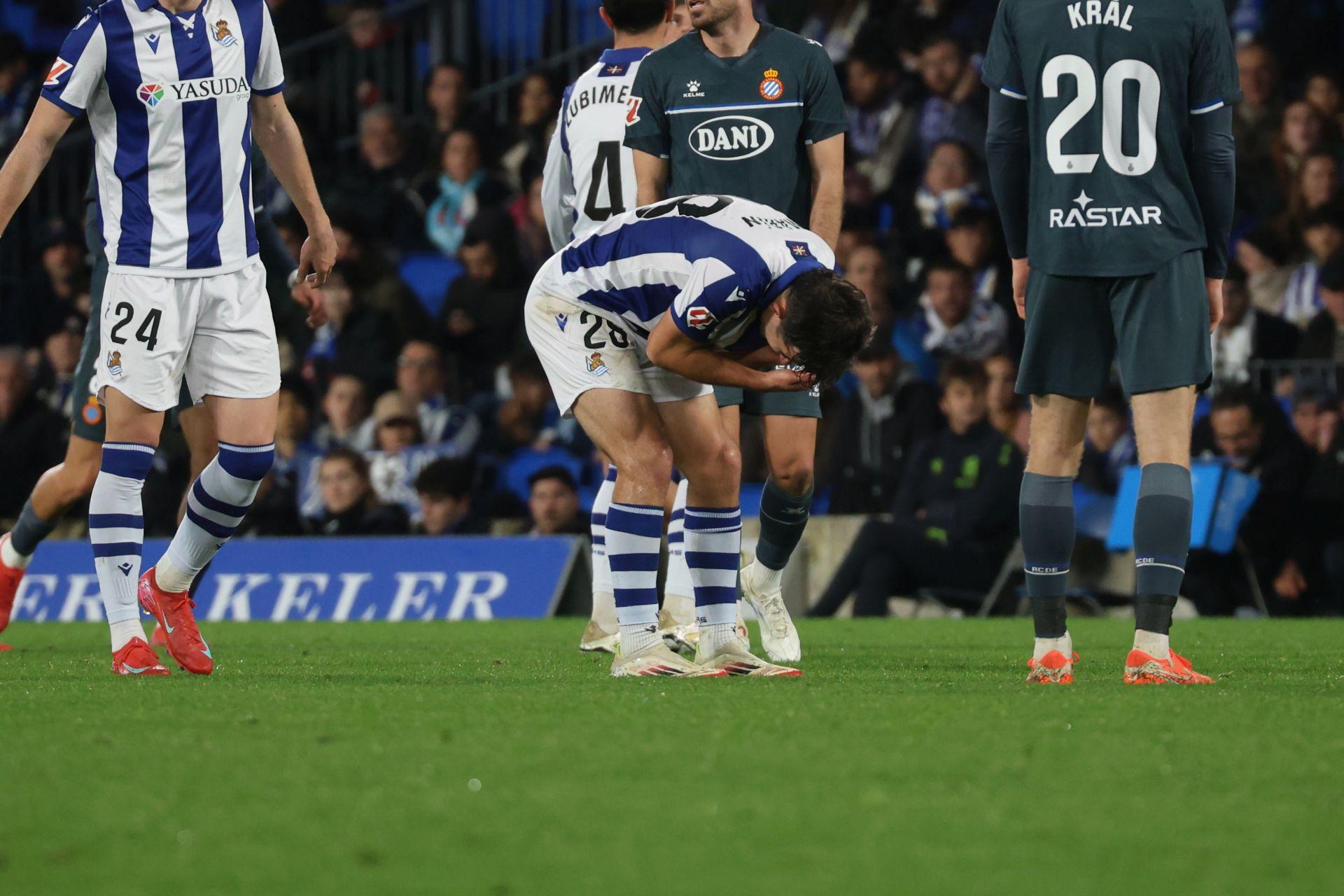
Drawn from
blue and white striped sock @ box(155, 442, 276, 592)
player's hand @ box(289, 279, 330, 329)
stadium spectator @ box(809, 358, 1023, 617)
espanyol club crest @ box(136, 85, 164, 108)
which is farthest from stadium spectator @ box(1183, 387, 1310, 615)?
espanyol club crest @ box(136, 85, 164, 108)

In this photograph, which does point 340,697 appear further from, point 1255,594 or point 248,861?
point 1255,594

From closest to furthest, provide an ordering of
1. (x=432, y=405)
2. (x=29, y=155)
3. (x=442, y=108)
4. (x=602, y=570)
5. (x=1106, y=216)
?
(x=1106, y=216)
(x=29, y=155)
(x=602, y=570)
(x=432, y=405)
(x=442, y=108)

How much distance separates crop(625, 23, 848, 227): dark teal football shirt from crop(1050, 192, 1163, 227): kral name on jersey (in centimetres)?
144

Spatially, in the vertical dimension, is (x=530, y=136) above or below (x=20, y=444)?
above

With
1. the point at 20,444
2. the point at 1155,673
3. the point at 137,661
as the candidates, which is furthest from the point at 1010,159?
the point at 20,444

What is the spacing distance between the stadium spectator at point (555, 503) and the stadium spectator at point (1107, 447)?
2950mm

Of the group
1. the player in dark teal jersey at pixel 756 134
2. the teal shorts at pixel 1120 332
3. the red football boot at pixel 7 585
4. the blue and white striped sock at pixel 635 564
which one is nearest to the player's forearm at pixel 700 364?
the blue and white striped sock at pixel 635 564

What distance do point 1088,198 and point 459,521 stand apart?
23.2 feet

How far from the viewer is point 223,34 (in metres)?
5.91

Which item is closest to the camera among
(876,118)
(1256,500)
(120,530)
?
(120,530)

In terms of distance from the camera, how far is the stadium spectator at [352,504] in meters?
11.9

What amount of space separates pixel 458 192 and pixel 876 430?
4604 mm

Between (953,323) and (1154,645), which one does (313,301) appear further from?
(953,323)

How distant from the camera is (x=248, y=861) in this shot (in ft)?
8.92
